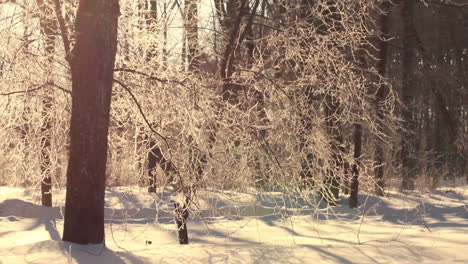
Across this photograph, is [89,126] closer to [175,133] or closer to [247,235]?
[175,133]

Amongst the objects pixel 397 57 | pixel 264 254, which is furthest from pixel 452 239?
pixel 397 57

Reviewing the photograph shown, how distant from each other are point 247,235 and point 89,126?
4165 millimetres

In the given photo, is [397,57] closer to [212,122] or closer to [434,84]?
[434,84]

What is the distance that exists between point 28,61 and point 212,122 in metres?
2.84

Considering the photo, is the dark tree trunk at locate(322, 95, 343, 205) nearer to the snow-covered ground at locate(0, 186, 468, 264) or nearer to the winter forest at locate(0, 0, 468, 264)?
the winter forest at locate(0, 0, 468, 264)

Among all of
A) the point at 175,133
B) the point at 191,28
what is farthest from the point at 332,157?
the point at 191,28

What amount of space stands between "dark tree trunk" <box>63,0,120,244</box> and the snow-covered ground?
12.3 inches

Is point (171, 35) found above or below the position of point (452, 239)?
above

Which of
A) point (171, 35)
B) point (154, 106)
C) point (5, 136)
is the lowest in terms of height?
point (5, 136)

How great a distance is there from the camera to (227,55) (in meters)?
9.58

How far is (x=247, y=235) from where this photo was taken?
30.3 ft

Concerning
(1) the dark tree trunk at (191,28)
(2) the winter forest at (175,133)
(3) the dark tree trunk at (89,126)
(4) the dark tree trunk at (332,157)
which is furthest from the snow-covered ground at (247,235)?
(1) the dark tree trunk at (191,28)

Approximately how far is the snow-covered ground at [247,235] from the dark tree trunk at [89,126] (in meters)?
0.31

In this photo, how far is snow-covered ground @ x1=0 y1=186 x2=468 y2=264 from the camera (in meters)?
5.52
